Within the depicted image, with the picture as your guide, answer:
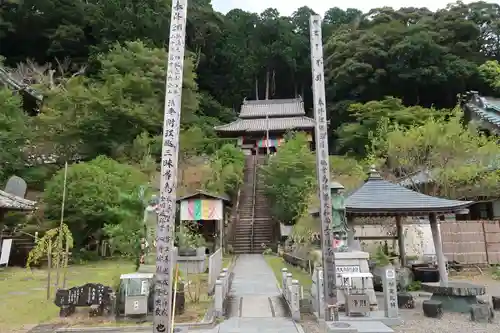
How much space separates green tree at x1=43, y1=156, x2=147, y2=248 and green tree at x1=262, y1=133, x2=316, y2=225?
8156 mm

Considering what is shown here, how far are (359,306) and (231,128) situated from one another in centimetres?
3403

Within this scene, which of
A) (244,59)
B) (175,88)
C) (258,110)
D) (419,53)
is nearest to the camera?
(175,88)

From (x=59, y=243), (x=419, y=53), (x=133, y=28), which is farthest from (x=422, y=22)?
(x=59, y=243)

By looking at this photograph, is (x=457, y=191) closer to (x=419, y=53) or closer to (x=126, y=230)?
(x=126, y=230)

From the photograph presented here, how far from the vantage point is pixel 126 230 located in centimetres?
1483

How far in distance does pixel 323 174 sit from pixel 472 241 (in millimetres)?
10638

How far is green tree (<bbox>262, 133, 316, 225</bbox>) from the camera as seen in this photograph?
20766 millimetres

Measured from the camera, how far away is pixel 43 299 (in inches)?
408

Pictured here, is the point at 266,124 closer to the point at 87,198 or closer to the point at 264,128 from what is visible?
the point at 264,128

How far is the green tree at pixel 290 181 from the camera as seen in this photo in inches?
818

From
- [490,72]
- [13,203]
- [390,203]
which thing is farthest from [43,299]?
[490,72]

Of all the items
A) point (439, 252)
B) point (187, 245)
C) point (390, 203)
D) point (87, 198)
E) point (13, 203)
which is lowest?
point (439, 252)

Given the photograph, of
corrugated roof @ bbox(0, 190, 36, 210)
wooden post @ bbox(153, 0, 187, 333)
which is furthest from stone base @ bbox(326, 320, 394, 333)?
corrugated roof @ bbox(0, 190, 36, 210)

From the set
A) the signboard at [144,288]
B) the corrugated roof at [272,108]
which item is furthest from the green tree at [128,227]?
the corrugated roof at [272,108]
